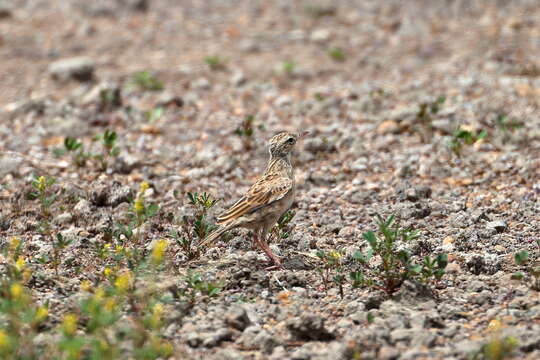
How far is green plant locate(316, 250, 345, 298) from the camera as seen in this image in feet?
20.6

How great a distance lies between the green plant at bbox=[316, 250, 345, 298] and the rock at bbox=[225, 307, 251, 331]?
846 millimetres

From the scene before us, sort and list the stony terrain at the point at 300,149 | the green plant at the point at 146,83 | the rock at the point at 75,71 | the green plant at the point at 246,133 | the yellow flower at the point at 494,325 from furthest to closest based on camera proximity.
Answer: the rock at the point at 75,71 < the green plant at the point at 146,83 < the green plant at the point at 246,133 < the stony terrain at the point at 300,149 < the yellow flower at the point at 494,325

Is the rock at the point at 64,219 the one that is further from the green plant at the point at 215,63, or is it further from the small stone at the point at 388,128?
the green plant at the point at 215,63

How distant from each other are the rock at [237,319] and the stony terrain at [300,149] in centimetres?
2

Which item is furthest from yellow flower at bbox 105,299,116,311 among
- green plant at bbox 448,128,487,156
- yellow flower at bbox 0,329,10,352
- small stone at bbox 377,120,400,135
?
small stone at bbox 377,120,400,135

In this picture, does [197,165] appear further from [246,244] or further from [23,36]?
[23,36]

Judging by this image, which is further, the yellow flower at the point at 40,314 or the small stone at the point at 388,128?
the small stone at the point at 388,128

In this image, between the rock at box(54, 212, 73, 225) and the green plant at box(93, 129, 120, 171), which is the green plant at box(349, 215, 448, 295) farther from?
the green plant at box(93, 129, 120, 171)

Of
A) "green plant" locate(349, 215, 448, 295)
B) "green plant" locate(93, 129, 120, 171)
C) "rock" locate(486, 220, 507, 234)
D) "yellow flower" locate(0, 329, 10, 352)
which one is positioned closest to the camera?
"yellow flower" locate(0, 329, 10, 352)

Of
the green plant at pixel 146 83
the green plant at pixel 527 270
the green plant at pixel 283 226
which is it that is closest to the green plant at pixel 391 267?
the green plant at pixel 527 270

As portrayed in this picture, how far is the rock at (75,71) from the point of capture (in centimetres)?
1327

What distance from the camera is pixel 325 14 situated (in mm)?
16422

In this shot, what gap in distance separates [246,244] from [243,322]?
74.5 inches

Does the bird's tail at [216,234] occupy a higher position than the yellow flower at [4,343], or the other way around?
the yellow flower at [4,343]
